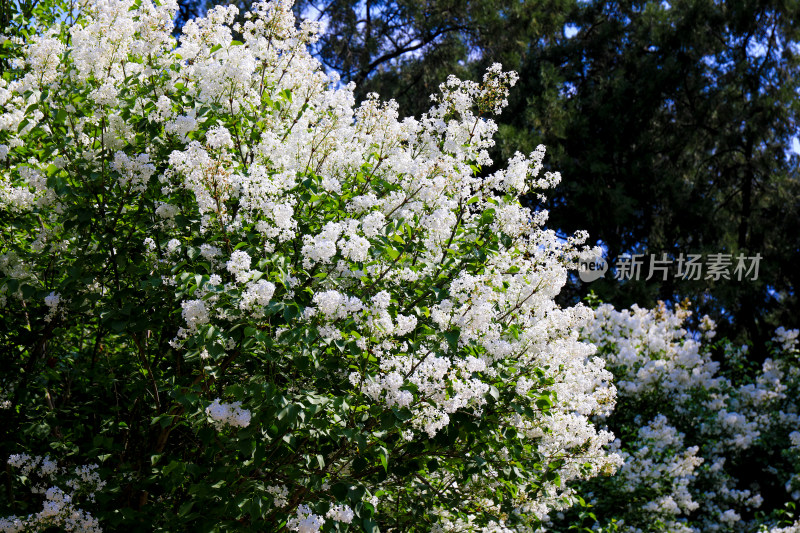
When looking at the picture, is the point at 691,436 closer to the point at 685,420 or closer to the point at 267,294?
the point at 685,420

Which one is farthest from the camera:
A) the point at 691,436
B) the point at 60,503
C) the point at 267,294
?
the point at 691,436

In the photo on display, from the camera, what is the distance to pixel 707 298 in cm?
1306

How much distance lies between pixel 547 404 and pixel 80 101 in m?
2.42

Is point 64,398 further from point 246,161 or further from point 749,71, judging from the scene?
point 749,71

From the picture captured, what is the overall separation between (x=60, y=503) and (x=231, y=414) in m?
1.07

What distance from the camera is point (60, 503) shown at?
314 centimetres

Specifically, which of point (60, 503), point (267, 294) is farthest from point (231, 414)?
point (60, 503)

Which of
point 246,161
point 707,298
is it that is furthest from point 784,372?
point 246,161

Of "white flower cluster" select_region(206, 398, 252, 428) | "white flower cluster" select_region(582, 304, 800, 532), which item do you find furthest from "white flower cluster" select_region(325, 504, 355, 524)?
"white flower cluster" select_region(582, 304, 800, 532)

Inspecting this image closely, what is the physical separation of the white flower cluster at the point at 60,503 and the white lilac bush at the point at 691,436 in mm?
3703

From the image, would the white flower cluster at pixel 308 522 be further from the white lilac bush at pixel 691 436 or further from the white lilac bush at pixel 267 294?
the white lilac bush at pixel 691 436

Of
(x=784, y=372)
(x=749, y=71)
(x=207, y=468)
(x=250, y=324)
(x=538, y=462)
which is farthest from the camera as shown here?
(x=749, y=71)

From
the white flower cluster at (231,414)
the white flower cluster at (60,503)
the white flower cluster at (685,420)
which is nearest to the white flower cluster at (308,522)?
the white flower cluster at (231,414)

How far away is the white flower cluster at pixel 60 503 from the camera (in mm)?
3125
